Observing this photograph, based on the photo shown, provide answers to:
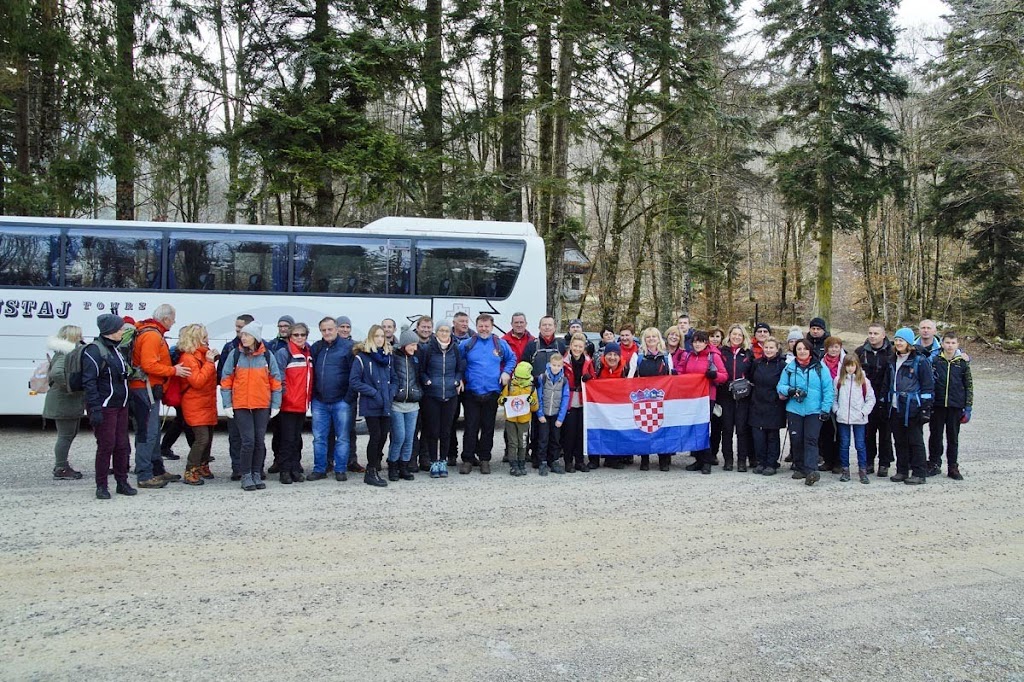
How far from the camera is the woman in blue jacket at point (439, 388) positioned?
8.23m

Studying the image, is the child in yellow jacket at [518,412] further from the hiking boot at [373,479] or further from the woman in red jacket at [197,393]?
the woman in red jacket at [197,393]

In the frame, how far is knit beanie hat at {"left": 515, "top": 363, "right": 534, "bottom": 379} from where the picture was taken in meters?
8.50

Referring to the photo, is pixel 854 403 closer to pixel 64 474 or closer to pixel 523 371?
pixel 523 371

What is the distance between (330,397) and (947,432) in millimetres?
7225

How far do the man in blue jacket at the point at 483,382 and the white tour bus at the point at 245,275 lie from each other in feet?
12.3

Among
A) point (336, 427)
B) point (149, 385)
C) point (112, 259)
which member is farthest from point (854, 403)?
point (112, 259)

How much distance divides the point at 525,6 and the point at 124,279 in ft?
32.4

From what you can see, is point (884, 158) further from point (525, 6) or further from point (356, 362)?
point (356, 362)

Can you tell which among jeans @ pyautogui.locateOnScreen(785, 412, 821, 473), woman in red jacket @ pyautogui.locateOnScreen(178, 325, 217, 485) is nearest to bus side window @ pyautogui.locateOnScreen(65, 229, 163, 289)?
woman in red jacket @ pyautogui.locateOnScreen(178, 325, 217, 485)

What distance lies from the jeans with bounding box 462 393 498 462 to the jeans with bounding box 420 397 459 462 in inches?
7.7

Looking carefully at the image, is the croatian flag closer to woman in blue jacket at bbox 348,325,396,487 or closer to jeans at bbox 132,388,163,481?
woman in blue jacket at bbox 348,325,396,487

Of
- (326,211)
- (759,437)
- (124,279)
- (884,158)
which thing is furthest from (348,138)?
(884,158)

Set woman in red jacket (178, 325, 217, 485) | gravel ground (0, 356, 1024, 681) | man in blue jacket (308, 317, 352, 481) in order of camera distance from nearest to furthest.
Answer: gravel ground (0, 356, 1024, 681), woman in red jacket (178, 325, 217, 485), man in blue jacket (308, 317, 352, 481)

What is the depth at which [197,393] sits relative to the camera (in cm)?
757
